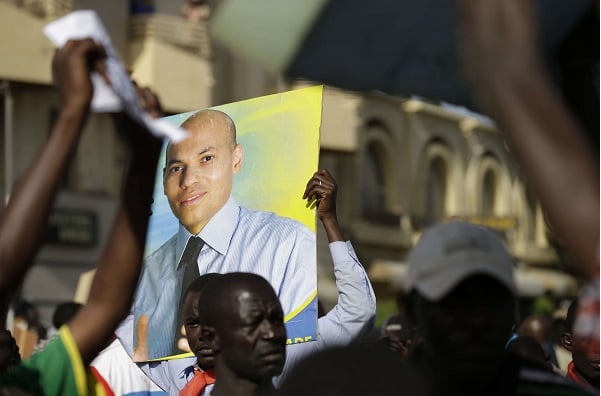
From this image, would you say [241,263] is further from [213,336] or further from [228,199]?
[213,336]

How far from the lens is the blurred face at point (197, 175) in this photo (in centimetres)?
436

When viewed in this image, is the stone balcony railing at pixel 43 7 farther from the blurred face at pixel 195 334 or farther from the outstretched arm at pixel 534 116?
the outstretched arm at pixel 534 116

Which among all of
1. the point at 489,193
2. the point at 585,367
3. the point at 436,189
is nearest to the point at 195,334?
the point at 585,367

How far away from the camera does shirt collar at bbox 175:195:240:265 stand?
14.3 feet

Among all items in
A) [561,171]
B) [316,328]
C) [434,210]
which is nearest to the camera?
[561,171]

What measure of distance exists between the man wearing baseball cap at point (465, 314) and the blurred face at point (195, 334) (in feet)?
5.41

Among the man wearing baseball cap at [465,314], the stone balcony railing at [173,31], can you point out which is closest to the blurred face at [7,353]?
the man wearing baseball cap at [465,314]

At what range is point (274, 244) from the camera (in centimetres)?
426

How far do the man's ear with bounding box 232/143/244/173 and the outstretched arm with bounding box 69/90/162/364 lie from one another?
1.53 m

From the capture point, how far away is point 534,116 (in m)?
1.83

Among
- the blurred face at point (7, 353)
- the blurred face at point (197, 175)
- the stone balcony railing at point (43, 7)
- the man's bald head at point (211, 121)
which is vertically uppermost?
the stone balcony railing at point (43, 7)

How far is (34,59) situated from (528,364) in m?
17.0

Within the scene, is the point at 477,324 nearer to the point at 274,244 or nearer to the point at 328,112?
the point at 274,244

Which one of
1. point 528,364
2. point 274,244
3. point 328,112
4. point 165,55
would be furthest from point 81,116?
point 328,112
